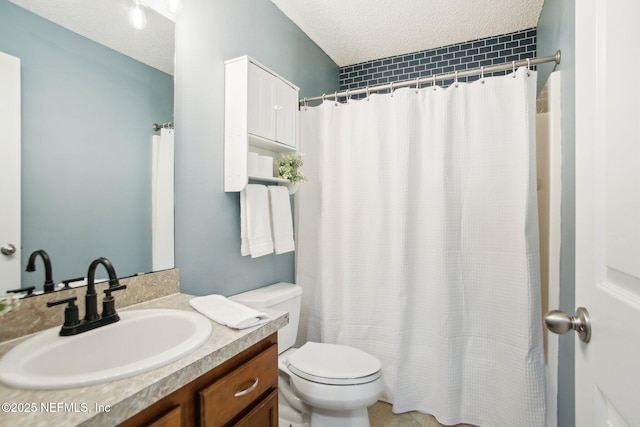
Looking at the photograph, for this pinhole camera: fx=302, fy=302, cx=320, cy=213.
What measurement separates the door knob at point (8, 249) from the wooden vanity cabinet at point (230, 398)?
0.63m

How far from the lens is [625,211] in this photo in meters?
0.47

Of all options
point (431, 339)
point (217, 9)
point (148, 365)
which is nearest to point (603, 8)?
point (148, 365)

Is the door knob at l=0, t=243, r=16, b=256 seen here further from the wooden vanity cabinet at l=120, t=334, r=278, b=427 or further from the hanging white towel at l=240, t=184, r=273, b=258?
the hanging white towel at l=240, t=184, r=273, b=258

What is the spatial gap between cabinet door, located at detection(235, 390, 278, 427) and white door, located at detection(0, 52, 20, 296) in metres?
0.77

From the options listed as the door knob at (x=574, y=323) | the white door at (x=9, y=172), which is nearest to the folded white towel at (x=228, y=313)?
the white door at (x=9, y=172)

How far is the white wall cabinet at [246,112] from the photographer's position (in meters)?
1.43

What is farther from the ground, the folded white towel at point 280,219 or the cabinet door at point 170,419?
the folded white towel at point 280,219

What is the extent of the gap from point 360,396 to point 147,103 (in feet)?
5.00

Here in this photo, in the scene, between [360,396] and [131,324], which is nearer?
[131,324]

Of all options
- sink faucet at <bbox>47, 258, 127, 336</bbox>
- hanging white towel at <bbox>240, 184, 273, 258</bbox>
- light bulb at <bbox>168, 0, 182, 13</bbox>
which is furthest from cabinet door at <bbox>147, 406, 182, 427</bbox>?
light bulb at <bbox>168, 0, 182, 13</bbox>

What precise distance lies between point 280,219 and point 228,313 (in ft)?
2.35

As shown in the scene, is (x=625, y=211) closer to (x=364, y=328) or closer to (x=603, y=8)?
(x=603, y=8)

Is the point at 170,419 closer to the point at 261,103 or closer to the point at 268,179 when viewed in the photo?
the point at 268,179

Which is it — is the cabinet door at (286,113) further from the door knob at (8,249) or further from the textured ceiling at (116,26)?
the door knob at (8,249)
